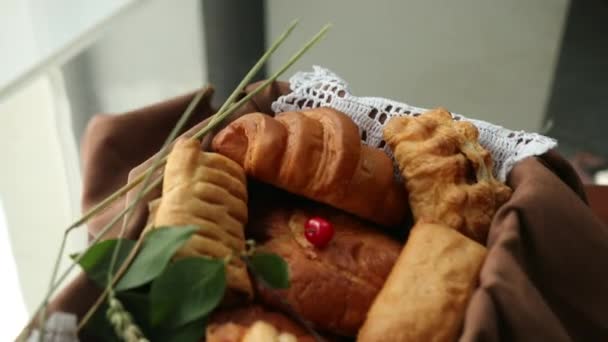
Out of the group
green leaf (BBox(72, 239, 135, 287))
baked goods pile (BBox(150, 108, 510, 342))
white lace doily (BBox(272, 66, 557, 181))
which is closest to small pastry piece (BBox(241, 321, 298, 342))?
baked goods pile (BBox(150, 108, 510, 342))

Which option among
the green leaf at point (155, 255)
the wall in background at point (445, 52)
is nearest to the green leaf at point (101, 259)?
the green leaf at point (155, 255)

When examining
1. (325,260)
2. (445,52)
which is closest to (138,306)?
(325,260)

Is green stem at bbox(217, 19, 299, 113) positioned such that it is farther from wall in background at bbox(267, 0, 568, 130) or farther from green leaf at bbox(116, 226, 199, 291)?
wall in background at bbox(267, 0, 568, 130)

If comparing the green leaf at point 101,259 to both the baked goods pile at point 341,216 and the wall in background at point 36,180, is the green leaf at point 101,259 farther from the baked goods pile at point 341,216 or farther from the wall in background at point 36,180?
the wall in background at point 36,180

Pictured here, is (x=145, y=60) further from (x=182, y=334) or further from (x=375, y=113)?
(x=182, y=334)

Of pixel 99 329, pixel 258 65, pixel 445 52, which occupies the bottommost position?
pixel 445 52

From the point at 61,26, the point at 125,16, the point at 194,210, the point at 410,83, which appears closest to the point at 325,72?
the point at 194,210
